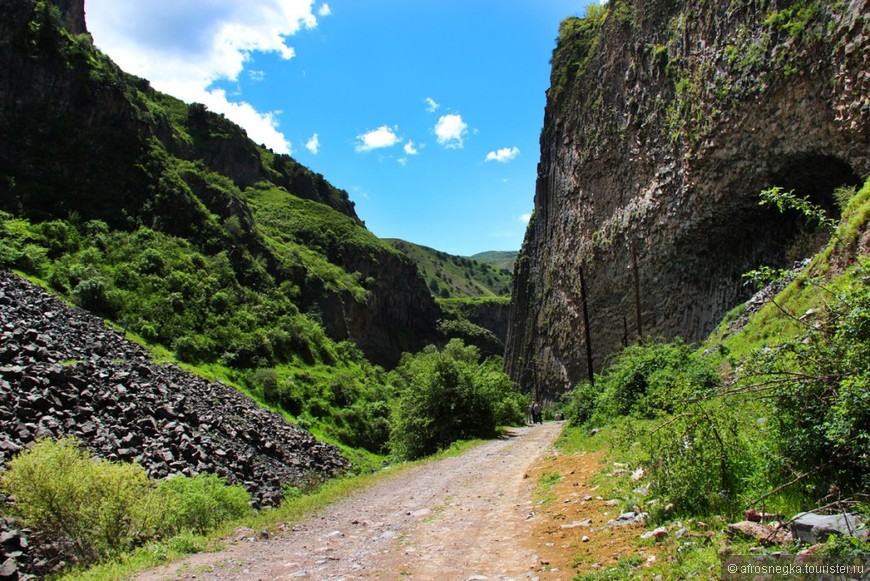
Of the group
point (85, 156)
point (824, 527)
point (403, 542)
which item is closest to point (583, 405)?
point (403, 542)

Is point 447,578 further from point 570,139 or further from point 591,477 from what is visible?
point 570,139

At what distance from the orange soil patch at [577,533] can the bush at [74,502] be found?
22.3ft

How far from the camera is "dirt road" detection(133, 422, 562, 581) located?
6.75m

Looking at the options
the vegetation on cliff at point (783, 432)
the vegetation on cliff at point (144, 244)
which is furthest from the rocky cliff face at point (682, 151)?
the vegetation on cliff at point (783, 432)

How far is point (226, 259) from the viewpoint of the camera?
167ft

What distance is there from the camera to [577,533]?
23.6 ft

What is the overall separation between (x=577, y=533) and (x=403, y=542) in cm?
270

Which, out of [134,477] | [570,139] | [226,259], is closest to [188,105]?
[226,259]

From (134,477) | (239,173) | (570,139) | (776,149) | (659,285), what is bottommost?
(134,477)

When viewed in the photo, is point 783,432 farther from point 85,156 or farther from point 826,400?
point 85,156

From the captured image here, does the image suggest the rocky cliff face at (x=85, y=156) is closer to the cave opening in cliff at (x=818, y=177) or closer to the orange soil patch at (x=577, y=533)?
the orange soil patch at (x=577, y=533)

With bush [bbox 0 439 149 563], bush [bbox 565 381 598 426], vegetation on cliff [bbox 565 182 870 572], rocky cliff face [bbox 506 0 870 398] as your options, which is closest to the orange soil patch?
vegetation on cliff [bbox 565 182 870 572]

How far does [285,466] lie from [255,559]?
1282 centimetres

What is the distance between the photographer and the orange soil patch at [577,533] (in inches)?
232
